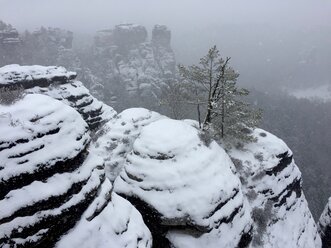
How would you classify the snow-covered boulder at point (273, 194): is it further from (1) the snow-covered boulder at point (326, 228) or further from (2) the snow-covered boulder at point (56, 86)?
(2) the snow-covered boulder at point (56, 86)

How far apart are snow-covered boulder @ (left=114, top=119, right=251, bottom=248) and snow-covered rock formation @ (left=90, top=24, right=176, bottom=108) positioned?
84.1 meters

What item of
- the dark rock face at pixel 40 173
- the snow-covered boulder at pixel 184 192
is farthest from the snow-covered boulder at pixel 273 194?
the dark rock face at pixel 40 173

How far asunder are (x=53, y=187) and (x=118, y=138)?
1158 centimetres

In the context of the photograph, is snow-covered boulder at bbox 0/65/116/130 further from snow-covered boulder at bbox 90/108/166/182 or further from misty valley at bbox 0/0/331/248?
snow-covered boulder at bbox 90/108/166/182

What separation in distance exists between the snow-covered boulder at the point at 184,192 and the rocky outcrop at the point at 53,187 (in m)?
2.09

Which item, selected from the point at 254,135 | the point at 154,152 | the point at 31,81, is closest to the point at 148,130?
the point at 154,152

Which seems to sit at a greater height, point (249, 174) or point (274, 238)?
point (249, 174)

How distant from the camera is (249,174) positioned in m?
20.8

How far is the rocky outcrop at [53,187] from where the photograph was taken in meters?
10.2

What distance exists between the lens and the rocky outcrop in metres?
10.2

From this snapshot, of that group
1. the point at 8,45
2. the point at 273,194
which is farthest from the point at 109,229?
the point at 8,45

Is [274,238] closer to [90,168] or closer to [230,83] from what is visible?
[230,83]

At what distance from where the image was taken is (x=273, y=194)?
21.0m

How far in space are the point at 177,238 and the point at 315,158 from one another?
91.4 meters
